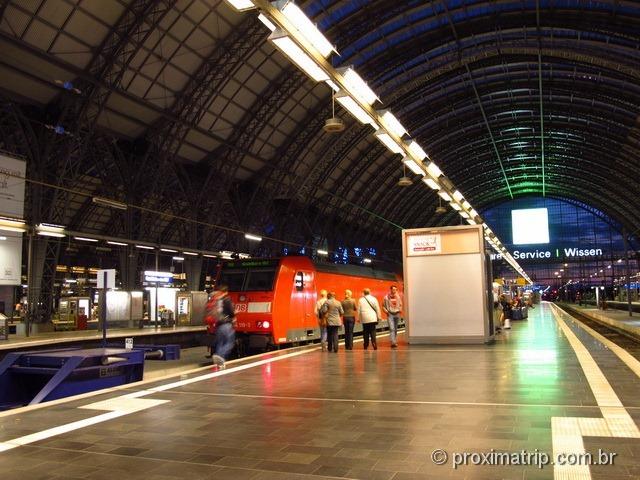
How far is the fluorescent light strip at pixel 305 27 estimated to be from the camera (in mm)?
8203

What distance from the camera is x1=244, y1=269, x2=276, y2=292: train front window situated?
16594mm

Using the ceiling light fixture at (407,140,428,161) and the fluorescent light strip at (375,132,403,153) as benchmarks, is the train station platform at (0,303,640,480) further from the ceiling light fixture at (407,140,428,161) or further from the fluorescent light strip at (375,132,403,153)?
the ceiling light fixture at (407,140,428,161)

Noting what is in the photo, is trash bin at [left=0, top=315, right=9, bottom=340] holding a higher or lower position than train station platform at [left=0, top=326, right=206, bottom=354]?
higher

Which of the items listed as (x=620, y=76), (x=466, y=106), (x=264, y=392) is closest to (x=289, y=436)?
(x=264, y=392)

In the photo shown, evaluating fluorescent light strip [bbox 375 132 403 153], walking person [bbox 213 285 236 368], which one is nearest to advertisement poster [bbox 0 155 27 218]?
walking person [bbox 213 285 236 368]

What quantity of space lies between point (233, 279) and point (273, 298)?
6.04 ft

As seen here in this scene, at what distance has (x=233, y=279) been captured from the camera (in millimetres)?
17359

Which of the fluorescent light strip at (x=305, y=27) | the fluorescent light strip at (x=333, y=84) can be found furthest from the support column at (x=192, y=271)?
the fluorescent light strip at (x=305, y=27)

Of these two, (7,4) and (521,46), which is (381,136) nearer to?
→ (7,4)

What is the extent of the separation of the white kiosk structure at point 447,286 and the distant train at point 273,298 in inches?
143

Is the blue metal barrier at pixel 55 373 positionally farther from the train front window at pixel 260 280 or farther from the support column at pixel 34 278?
the support column at pixel 34 278

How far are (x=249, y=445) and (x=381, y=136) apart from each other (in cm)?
1020

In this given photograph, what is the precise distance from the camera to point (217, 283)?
1770 centimetres

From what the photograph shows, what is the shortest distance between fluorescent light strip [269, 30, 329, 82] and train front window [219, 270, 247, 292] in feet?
28.1
